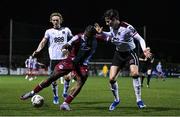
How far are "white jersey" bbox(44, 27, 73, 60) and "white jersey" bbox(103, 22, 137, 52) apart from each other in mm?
2022

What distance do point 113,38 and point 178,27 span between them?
168 ft

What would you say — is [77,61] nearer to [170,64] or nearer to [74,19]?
[170,64]

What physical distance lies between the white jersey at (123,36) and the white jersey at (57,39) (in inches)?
79.6

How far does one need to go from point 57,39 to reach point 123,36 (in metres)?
2.50

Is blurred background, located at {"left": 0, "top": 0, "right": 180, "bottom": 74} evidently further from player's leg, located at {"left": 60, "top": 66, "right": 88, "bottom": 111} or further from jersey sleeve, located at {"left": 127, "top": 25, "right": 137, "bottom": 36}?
player's leg, located at {"left": 60, "top": 66, "right": 88, "bottom": 111}

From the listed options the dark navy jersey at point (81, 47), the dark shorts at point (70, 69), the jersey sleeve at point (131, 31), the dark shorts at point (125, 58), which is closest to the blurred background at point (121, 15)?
the dark shorts at point (125, 58)

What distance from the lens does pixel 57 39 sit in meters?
14.3

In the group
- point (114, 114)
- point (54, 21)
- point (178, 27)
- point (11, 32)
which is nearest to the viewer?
point (114, 114)

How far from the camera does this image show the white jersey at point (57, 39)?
1426 cm

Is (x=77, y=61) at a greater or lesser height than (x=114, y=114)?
greater

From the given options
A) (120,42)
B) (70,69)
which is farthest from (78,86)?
(120,42)

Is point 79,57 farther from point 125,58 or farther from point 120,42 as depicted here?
point 125,58

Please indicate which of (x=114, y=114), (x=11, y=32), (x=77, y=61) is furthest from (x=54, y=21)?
(x=11, y=32)

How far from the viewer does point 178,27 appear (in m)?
62.5
